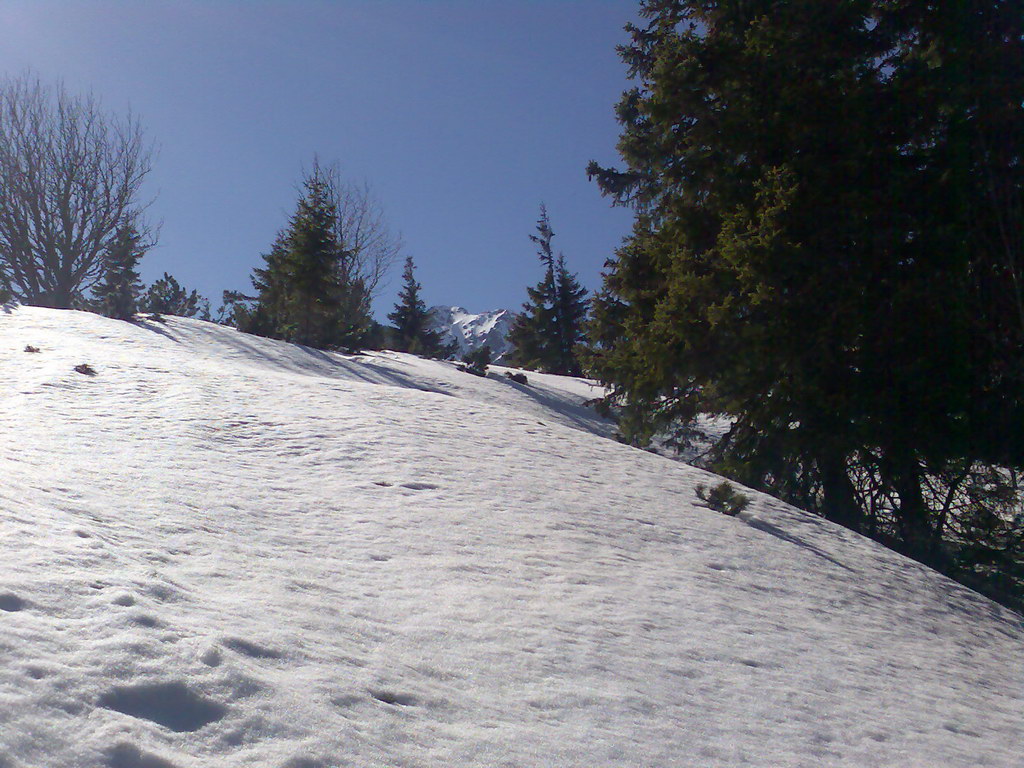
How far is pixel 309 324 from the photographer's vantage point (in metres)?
22.8

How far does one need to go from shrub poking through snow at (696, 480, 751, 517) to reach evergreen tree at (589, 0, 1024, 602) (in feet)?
6.64

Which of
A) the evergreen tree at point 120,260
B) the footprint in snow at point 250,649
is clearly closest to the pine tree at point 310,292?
the evergreen tree at point 120,260

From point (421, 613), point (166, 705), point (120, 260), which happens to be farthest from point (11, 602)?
point (120, 260)

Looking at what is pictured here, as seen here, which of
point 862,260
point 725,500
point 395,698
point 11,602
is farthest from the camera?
point 862,260

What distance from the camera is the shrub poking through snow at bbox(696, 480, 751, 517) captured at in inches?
339

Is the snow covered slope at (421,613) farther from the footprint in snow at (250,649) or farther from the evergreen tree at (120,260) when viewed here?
the evergreen tree at (120,260)

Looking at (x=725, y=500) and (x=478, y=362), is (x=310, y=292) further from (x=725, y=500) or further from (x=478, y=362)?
(x=725, y=500)

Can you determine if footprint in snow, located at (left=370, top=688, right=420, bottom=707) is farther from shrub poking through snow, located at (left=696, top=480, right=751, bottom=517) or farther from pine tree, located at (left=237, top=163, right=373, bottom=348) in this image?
pine tree, located at (left=237, top=163, right=373, bottom=348)

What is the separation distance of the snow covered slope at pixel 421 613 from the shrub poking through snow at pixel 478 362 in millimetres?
12942

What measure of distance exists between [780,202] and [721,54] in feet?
11.2

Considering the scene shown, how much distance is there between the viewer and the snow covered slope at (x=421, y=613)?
2.83 metres

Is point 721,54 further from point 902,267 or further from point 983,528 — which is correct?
point 983,528

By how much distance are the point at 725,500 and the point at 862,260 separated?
13.6ft

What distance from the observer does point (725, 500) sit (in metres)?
8.74
